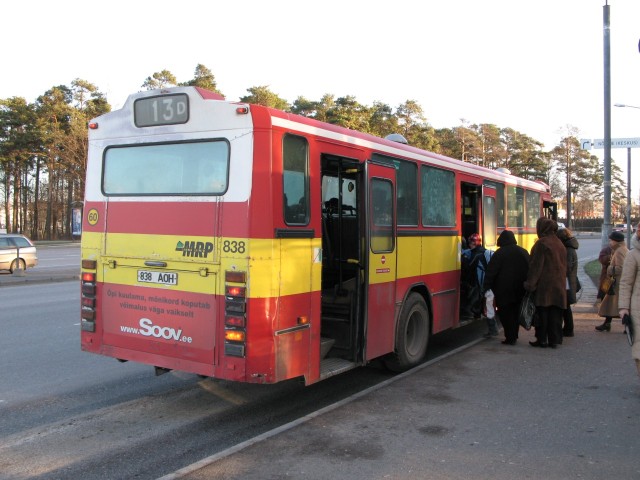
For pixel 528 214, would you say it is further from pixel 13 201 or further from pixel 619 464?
pixel 13 201

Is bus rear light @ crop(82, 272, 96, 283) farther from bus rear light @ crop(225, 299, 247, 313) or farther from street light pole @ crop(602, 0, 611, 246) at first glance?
street light pole @ crop(602, 0, 611, 246)

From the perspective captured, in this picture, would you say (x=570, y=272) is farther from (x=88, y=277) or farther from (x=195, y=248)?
(x=88, y=277)

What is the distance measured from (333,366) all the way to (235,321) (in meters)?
1.54

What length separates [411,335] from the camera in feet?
24.4

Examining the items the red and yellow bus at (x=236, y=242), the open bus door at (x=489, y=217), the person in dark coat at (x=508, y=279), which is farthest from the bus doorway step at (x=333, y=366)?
the open bus door at (x=489, y=217)

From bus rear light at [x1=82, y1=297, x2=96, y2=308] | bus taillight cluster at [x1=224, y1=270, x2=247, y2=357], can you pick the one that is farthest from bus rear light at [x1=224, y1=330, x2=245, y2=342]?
bus rear light at [x1=82, y1=297, x2=96, y2=308]

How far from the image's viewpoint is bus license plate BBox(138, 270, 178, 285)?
17.0ft

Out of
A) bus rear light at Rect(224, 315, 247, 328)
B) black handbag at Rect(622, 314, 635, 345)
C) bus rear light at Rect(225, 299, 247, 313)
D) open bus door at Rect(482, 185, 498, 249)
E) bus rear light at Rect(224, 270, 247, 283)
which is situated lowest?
black handbag at Rect(622, 314, 635, 345)

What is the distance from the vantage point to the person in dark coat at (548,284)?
8.20 metres

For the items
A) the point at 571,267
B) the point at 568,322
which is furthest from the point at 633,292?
the point at 571,267

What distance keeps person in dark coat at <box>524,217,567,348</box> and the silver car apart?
19.4 m

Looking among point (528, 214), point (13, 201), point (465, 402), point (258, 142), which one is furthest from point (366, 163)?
point (13, 201)

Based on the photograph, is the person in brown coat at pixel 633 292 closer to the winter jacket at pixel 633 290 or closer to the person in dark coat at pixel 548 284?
the winter jacket at pixel 633 290

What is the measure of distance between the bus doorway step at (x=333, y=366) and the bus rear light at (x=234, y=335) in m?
1.15
